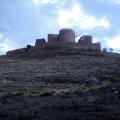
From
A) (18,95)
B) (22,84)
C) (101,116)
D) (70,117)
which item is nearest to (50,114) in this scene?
(70,117)

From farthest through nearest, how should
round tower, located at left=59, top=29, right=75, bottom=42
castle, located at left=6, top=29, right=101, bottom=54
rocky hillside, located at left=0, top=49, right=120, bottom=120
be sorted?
1. round tower, located at left=59, top=29, right=75, bottom=42
2. castle, located at left=6, top=29, right=101, bottom=54
3. rocky hillside, located at left=0, top=49, right=120, bottom=120

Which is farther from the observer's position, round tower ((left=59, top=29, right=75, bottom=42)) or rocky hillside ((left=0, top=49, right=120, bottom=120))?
round tower ((left=59, top=29, right=75, bottom=42))

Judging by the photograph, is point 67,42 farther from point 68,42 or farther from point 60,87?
point 60,87

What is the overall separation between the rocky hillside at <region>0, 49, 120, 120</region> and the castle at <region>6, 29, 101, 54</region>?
3.42 ft

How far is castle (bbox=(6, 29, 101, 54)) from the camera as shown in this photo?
50.9 m

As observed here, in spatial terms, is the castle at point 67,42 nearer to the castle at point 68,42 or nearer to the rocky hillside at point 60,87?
the castle at point 68,42

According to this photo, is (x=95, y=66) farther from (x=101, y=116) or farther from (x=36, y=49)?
(x=101, y=116)

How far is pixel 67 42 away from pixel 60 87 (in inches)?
1092

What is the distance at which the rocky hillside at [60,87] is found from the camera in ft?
38.2

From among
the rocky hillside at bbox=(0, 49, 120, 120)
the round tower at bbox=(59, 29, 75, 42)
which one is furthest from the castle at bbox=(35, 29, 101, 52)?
the rocky hillside at bbox=(0, 49, 120, 120)

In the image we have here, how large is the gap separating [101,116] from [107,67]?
27.4m

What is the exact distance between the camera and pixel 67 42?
51.2 metres

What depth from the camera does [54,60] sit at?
43.0m

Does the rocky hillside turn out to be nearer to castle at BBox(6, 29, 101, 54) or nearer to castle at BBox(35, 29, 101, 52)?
castle at BBox(6, 29, 101, 54)
